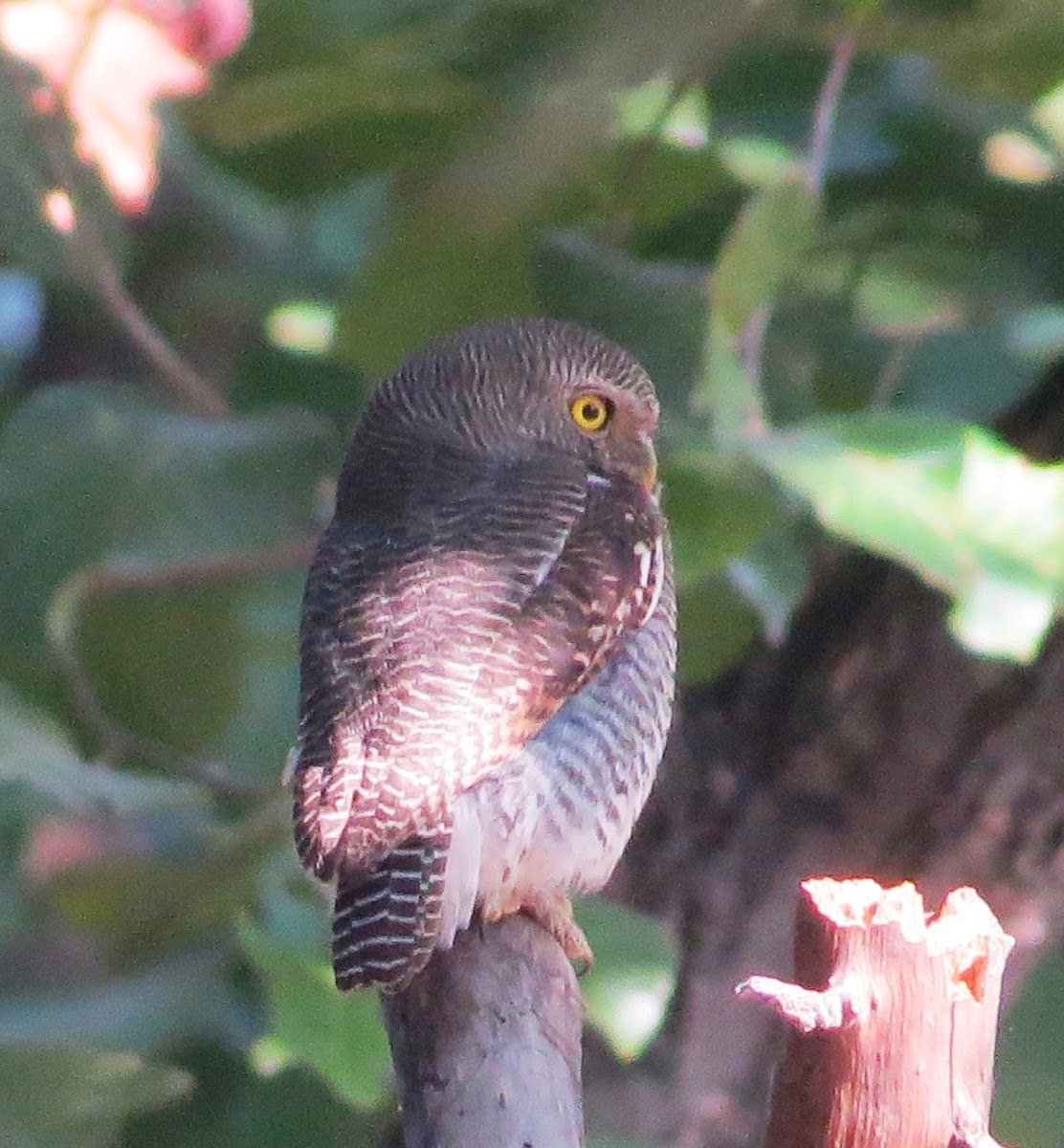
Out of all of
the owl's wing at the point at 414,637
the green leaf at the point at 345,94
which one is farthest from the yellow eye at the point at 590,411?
the green leaf at the point at 345,94

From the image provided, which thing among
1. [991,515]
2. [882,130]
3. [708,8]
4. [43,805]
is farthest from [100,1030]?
[882,130]

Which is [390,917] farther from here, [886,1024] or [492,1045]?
[886,1024]

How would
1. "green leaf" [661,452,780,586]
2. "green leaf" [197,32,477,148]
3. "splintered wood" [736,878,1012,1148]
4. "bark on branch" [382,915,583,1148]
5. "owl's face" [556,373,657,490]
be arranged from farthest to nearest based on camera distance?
"green leaf" [197,32,477,148] < "green leaf" [661,452,780,586] < "owl's face" [556,373,657,490] < "bark on branch" [382,915,583,1148] < "splintered wood" [736,878,1012,1148]

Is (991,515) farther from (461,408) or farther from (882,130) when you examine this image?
(882,130)

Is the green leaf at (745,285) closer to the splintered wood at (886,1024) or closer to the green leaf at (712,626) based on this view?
the green leaf at (712,626)

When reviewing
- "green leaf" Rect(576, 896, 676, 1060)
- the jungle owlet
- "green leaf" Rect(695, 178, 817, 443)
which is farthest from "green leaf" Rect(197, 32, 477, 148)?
"green leaf" Rect(576, 896, 676, 1060)

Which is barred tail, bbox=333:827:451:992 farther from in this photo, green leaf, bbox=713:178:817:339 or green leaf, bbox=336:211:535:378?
green leaf, bbox=336:211:535:378

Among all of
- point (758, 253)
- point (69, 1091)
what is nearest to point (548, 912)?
point (69, 1091)
